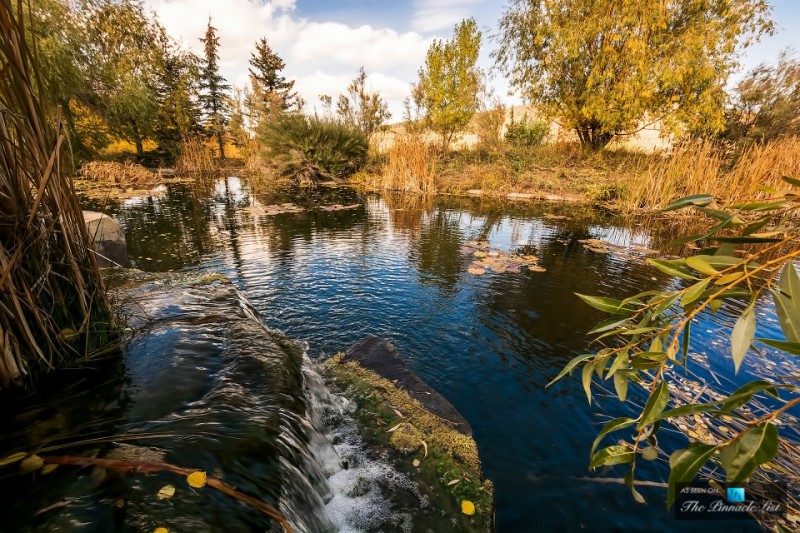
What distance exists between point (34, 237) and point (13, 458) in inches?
47.4

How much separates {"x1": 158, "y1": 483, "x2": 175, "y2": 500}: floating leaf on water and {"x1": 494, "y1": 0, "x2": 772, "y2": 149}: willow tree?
818 inches

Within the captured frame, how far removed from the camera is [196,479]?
1.57m

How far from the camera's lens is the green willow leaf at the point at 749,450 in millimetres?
757

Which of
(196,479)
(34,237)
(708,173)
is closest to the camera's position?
(196,479)

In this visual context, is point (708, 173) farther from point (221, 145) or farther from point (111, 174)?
point (221, 145)

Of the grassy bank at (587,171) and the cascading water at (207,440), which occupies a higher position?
the grassy bank at (587,171)

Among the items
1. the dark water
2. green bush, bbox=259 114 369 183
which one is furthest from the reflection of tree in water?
green bush, bbox=259 114 369 183

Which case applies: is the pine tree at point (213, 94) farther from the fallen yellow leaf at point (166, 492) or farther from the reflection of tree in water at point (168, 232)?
the fallen yellow leaf at point (166, 492)

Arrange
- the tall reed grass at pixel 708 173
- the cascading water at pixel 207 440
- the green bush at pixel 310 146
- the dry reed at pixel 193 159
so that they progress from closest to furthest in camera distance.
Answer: the cascading water at pixel 207 440 < the tall reed grass at pixel 708 173 < the green bush at pixel 310 146 < the dry reed at pixel 193 159

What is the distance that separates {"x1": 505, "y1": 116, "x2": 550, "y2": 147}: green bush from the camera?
23078 mm

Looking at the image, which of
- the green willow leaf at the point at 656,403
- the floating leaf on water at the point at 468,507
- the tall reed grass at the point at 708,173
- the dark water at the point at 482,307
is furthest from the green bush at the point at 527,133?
the green willow leaf at the point at 656,403

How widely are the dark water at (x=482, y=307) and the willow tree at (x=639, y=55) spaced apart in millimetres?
8448

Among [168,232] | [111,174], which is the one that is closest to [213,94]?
[111,174]

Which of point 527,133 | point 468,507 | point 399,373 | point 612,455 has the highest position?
point 527,133
